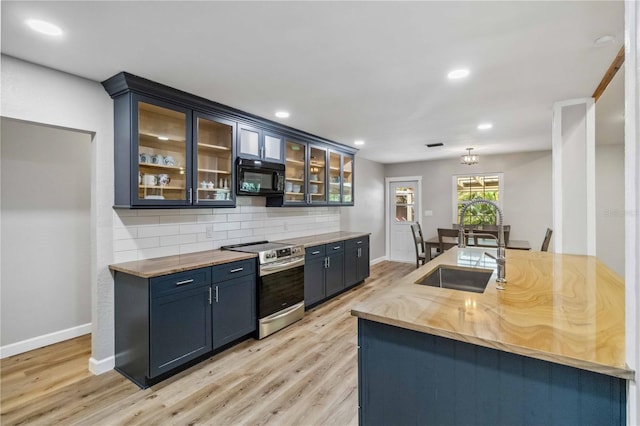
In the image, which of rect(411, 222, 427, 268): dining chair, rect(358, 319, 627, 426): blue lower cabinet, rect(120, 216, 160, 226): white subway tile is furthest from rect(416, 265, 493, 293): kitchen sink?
rect(411, 222, 427, 268): dining chair

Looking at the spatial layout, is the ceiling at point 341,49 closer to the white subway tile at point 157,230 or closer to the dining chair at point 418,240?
the white subway tile at point 157,230

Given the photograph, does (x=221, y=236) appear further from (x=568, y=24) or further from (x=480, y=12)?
(x=568, y=24)

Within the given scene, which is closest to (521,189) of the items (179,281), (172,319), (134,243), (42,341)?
(179,281)

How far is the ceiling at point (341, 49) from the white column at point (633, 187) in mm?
976

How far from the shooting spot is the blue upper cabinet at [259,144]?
11.1ft

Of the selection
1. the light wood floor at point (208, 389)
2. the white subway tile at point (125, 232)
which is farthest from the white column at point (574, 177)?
the white subway tile at point (125, 232)

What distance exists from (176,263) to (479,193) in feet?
19.3

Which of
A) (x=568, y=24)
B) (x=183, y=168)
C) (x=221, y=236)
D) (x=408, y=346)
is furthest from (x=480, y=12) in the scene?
(x=221, y=236)

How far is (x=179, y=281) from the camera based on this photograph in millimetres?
2430

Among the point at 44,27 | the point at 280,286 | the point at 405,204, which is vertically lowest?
the point at 280,286

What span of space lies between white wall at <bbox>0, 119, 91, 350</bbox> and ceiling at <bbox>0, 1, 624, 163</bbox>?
1203mm

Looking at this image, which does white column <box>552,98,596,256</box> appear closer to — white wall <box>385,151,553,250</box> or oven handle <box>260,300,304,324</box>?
oven handle <box>260,300,304,324</box>

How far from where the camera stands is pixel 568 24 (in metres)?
1.75

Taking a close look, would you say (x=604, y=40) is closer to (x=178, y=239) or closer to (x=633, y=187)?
(x=633, y=187)
